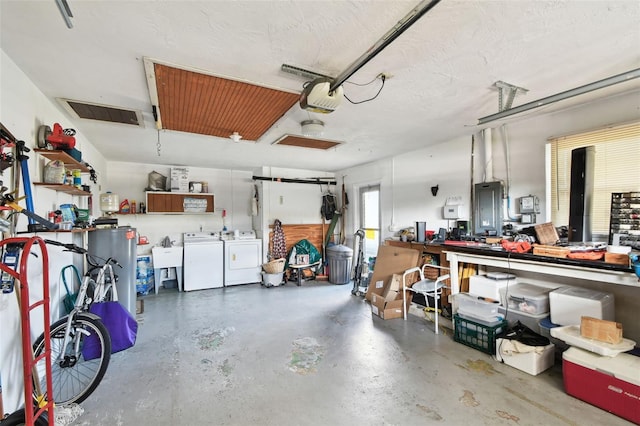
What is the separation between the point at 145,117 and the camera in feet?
10.1

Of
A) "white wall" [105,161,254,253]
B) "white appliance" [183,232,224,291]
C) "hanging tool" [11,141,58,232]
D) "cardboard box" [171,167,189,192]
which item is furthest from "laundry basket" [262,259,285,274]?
"hanging tool" [11,141,58,232]

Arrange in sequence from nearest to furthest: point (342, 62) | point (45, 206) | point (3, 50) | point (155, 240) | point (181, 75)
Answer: point (3, 50)
point (342, 62)
point (181, 75)
point (45, 206)
point (155, 240)

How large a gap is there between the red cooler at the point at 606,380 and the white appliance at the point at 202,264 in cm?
517

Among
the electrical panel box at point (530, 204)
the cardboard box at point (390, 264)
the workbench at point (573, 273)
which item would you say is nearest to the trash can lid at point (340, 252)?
the cardboard box at point (390, 264)

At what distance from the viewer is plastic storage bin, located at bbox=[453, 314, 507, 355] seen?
9.02 feet

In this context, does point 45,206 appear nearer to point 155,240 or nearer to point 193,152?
point 193,152

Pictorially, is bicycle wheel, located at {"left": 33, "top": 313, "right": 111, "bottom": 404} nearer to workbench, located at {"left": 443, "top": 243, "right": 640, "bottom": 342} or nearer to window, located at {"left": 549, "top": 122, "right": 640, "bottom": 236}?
workbench, located at {"left": 443, "top": 243, "right": 640, "bottom": 342}

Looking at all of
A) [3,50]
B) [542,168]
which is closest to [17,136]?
[3,50]

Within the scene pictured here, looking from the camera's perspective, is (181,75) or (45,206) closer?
(181,75)

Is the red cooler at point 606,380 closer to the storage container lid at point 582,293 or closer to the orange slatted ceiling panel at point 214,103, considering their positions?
the storage container lid at point 582,293

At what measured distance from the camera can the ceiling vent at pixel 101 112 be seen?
270cm

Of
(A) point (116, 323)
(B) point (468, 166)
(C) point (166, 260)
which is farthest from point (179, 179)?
(B) point (468, 166)

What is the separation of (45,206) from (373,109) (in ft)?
10.6

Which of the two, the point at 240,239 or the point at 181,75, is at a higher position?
the point at 181,75
